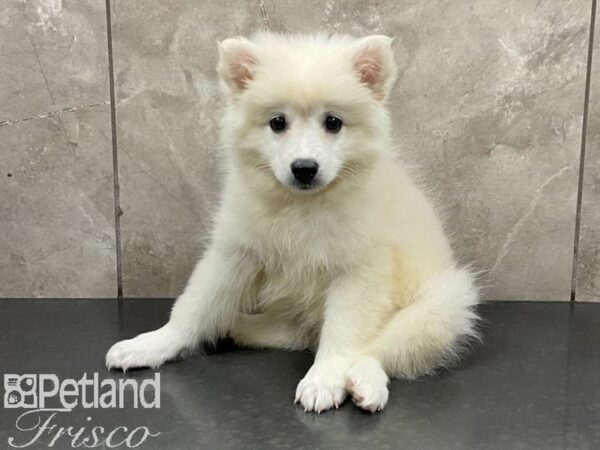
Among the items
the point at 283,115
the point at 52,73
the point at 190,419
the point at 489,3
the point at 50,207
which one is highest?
the point at 489,3

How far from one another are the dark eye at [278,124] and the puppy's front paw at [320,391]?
606 mm

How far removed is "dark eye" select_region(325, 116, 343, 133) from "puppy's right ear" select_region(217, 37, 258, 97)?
0.75 ft

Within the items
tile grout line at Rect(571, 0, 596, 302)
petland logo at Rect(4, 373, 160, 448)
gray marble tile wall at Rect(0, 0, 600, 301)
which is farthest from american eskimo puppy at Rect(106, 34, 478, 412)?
tile grout line at Rect(571, 0, 596, 302)

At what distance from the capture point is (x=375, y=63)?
5.42 ft

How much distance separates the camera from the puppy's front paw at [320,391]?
1.55 metres

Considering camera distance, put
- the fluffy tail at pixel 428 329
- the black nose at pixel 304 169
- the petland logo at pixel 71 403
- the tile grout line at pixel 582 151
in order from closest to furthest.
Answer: the petland logo at pixel 71 403
the black nose at pixel 304 169
the fluffy tail at pixel 428 329
the tile grout line at pixel 582 151

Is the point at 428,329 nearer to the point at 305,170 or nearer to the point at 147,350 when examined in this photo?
Result: the point at 305,170

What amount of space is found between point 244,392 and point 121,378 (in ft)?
1.07

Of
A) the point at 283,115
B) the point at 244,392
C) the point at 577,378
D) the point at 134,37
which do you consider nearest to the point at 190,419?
the point at 244,392

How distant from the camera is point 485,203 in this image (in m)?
2.28

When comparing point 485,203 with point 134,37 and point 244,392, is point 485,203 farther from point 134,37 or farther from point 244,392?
point 134,37

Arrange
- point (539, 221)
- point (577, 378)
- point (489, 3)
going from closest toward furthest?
1. point (577, 378)
2. point (489, 3)
3. point (539, 221)

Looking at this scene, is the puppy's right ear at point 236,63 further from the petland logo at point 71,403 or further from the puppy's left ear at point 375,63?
the petland logo at point 71,403

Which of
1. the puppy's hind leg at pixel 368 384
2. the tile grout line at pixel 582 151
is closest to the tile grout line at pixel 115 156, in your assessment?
the puppy's hind leg at pixel 368 384
